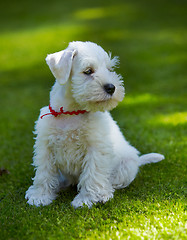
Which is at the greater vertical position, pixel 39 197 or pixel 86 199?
pixel 86 199

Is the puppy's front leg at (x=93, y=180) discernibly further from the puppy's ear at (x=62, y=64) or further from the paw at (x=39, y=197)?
the puppy's ear at (x=62, y=64)

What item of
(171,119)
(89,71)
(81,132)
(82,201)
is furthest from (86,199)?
(171,119)

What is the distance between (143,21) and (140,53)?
7.39 m

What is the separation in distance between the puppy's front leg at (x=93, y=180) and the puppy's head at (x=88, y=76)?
59cm

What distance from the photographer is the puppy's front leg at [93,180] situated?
404 cm

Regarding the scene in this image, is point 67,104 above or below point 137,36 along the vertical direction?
above

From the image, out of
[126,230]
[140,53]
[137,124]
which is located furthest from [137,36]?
[126,230]

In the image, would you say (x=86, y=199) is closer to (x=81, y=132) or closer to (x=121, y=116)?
(x=81, y=132)

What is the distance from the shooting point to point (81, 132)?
3998 millimetres

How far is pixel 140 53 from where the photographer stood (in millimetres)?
14094

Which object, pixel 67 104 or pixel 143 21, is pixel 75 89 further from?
pixel 143 21

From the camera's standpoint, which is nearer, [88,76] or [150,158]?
[88,76]

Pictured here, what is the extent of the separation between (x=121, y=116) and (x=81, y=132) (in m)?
3.99

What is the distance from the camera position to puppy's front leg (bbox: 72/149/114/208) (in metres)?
4.04
